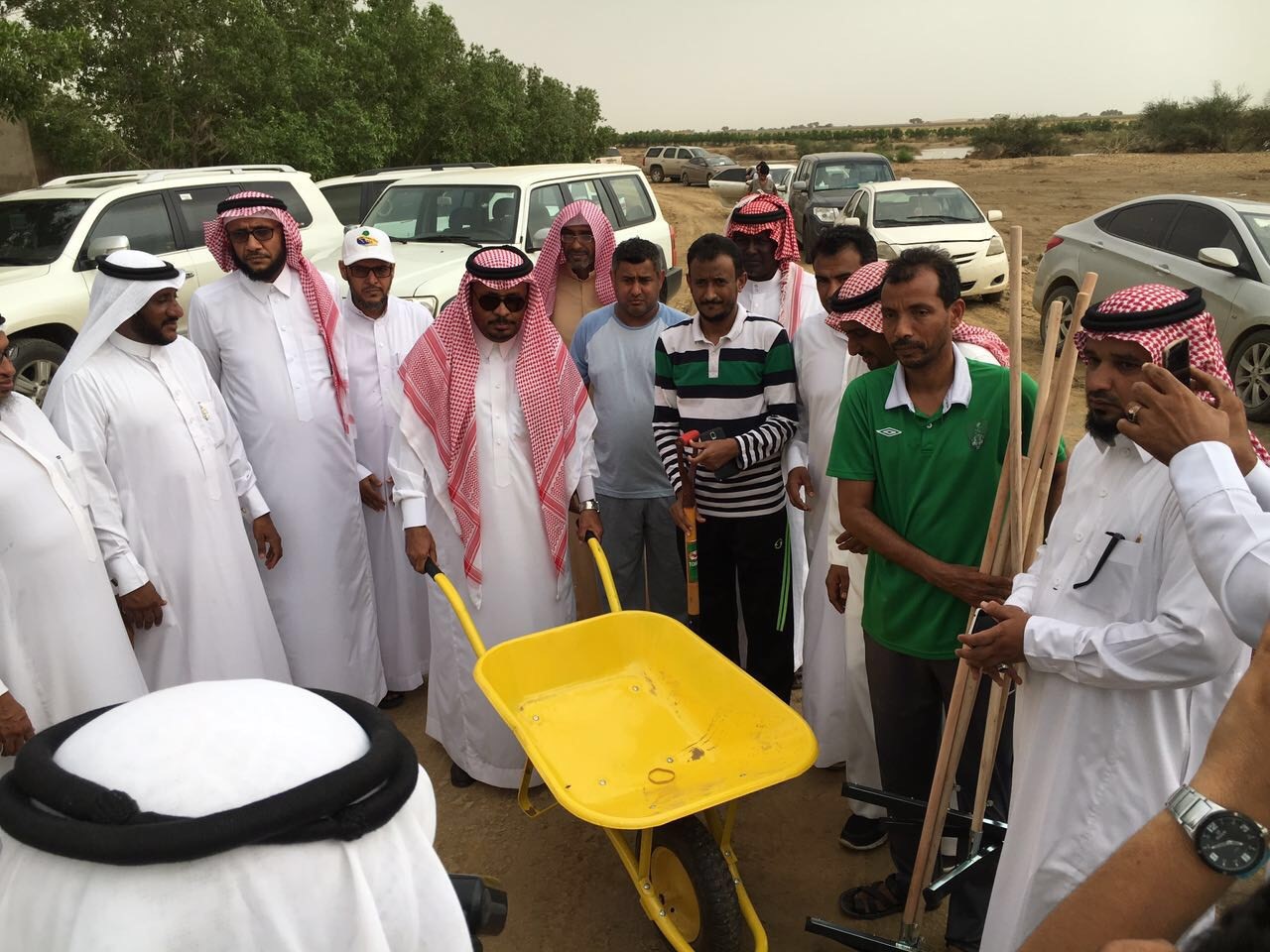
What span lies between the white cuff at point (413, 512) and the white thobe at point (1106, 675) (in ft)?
6.78

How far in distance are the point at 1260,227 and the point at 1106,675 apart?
763cm

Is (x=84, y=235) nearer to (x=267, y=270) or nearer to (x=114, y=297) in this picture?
(x=267, y=270)

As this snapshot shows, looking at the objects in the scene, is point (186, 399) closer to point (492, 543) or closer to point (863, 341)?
point (492, 543)

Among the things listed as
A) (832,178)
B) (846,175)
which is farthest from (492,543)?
(846,175)

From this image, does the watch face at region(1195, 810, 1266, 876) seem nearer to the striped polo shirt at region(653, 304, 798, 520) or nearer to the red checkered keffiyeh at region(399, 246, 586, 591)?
the striped polo shirt at region(653, 304, 798, 520)

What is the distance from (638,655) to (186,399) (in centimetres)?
181

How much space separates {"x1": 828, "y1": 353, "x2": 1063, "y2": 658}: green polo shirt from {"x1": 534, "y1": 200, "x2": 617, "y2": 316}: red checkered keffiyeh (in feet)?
7.37

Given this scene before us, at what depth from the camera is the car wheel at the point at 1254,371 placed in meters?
7.27

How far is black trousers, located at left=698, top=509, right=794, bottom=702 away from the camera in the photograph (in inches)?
136

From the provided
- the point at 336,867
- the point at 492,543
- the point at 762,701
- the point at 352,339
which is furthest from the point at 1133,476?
the point at 352,339

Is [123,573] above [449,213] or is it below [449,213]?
below

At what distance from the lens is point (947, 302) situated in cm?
246


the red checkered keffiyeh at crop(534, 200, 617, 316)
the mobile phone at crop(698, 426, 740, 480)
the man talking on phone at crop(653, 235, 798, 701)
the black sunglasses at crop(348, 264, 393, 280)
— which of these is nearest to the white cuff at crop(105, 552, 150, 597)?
the black sunglasses at crop(348, 264, 393, 280)

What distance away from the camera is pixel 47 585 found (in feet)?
8.80
